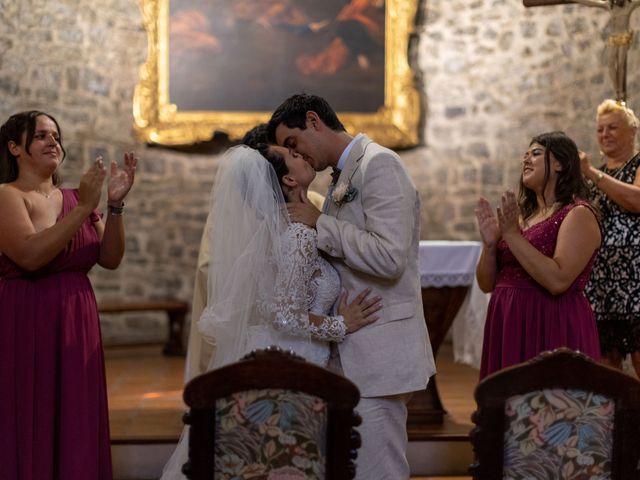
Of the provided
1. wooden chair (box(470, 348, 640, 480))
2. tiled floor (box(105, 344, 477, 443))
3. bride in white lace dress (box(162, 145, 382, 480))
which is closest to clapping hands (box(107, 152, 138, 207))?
bride in white lace dress (box(162, 145, 382, 480))

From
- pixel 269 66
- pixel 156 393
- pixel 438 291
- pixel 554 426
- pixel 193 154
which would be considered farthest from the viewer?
pixel 193 154

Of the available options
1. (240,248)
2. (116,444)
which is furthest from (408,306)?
(116,444)

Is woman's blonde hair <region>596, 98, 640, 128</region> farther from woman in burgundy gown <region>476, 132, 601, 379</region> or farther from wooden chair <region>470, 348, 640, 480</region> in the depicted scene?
wooden chair <region>470, 348, 640, 480</region>

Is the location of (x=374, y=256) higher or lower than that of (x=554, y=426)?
higher

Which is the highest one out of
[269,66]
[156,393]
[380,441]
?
[269,66]

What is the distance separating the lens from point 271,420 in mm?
2215

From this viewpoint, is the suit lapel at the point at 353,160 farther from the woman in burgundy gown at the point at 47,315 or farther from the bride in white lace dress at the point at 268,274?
the woman in burgundy gown at the point at 47,315

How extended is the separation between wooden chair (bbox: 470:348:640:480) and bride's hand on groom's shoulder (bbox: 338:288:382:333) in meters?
0.69

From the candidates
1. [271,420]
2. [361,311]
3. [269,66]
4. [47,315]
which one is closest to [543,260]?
[361,311]

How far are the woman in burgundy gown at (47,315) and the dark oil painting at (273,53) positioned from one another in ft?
17.6

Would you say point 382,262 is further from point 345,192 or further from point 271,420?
point 271,420

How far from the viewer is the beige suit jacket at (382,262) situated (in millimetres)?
2740

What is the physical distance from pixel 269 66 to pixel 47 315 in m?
5.83

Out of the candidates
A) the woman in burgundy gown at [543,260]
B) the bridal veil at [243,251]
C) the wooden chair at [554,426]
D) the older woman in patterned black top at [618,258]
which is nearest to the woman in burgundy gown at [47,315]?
the bridal veil at [243,251]
